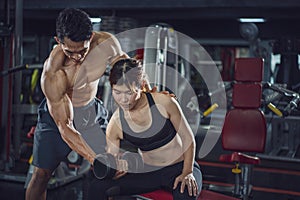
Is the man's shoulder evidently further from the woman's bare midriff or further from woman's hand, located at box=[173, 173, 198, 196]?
woman's hand, located at box=[173, 173, 198, 196]

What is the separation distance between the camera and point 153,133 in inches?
77.8

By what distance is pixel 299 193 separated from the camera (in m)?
3.50

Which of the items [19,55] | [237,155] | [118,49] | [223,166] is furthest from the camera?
[223,166]

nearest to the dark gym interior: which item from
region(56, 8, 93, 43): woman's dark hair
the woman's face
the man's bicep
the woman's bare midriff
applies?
the man's bicep

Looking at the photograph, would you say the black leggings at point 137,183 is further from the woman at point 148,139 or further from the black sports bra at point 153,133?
the black sports bra at point 153,133

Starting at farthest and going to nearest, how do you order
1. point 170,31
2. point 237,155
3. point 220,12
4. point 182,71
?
point 182,71 < point 220,12 < point 170,31 < point 237,155

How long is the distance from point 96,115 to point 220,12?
3.53 meters

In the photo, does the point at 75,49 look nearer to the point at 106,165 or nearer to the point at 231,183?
the point at 106,165

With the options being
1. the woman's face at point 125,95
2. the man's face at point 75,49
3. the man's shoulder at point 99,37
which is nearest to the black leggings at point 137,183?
the woman's face at point 125,95

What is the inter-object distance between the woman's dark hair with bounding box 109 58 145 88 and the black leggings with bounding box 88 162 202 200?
1.29 ft

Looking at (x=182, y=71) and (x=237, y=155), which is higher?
(x=182, y=71)

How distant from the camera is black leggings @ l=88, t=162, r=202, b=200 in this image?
1926 mm

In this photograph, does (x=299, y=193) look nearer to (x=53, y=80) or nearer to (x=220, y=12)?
(x=53, y=80)

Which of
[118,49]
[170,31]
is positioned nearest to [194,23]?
[170,31]
